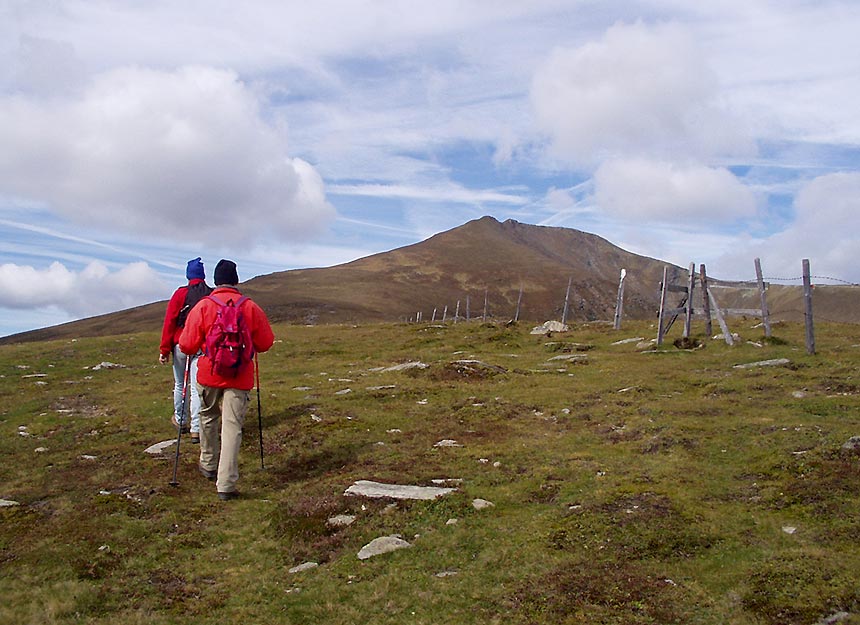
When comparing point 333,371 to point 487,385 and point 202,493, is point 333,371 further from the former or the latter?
point 202,493

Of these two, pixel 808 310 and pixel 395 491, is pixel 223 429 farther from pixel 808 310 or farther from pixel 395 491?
pixel 808 310

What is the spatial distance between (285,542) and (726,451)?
8.06m

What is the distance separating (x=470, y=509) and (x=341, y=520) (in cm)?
186

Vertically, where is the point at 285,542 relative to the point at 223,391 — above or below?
below

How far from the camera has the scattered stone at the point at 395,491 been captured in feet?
32.6

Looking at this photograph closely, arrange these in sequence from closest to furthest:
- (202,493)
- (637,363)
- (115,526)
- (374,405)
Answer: (115,526) → (202,493) → (374,405) → (637,363)

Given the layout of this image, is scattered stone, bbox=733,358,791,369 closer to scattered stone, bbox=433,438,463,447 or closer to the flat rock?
scattered stone, bbox=433,438,463,447

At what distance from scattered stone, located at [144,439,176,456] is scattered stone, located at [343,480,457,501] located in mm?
5283

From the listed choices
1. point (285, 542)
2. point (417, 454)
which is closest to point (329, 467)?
Result: point (417, 454)

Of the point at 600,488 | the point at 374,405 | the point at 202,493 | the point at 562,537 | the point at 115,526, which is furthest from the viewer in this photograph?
the point at 374,405

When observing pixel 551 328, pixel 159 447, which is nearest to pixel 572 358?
pixel 551 328

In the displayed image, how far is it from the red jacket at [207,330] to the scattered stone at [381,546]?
151 inches

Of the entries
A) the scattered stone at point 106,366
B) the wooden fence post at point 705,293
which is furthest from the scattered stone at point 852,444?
the scattered stone at point 106,366

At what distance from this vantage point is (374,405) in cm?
1777
